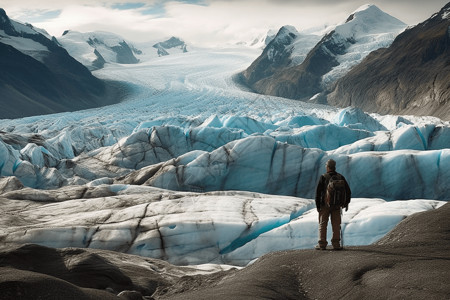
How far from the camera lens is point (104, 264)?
28.1 feet

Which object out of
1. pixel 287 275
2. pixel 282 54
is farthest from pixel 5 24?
pixel 287 275

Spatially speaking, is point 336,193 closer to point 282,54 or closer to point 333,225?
point 333,225

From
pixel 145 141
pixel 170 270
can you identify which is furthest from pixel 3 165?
pixel 170 270

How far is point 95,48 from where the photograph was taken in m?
139

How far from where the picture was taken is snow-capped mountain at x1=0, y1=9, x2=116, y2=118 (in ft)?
267

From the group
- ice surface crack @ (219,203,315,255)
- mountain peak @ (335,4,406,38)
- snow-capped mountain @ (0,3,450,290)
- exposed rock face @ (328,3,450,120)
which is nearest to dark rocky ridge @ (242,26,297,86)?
mountain peak @ (335,4,406,38)

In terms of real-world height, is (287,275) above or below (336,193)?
below

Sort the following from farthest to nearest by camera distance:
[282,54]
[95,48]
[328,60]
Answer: [95,48] < [282,54] < [328,60]

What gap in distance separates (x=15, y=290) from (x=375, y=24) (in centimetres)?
11887

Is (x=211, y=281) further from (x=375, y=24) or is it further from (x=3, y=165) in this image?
(x=375, y=24)

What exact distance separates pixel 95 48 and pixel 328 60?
67109 mm

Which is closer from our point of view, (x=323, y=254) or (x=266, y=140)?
(x=323, y=254)

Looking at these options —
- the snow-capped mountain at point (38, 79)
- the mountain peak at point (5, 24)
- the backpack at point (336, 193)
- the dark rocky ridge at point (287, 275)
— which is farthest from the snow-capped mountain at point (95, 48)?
the backpack at point (336, 193)

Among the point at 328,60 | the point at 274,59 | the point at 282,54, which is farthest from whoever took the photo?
the point at 282,54
